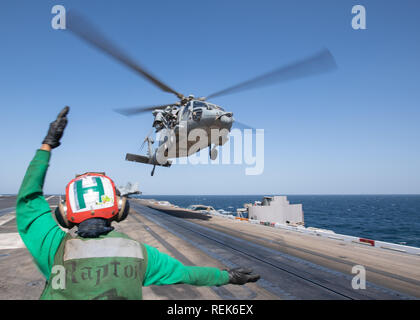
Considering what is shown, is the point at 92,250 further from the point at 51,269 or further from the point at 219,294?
the point at 219,294

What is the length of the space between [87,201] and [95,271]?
53 centimetres

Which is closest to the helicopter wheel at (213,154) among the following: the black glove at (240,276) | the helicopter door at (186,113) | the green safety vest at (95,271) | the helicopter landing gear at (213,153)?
the helicopter landing gear at (213,153)

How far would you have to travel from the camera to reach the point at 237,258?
8609 mm

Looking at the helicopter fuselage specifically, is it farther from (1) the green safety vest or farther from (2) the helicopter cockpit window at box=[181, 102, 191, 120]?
(1) the green safety vest

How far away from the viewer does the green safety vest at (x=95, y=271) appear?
5.43 ft

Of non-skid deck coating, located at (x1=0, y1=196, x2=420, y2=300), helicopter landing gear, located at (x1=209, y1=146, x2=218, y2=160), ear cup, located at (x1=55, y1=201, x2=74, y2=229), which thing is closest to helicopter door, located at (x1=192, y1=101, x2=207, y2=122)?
helicopter landing gear, located at (x1=209, y1=146, x2=218, y2=160)

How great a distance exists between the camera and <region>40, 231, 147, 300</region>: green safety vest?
166 centimetres

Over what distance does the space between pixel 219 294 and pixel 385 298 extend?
3.58 m

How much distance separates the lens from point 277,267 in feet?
24.8

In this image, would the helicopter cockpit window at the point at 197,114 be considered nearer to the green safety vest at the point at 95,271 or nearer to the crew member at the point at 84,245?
the crew member at the point at 84,245

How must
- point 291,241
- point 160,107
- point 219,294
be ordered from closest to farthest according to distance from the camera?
point 219,294 < point 291,241 < point 160,107
